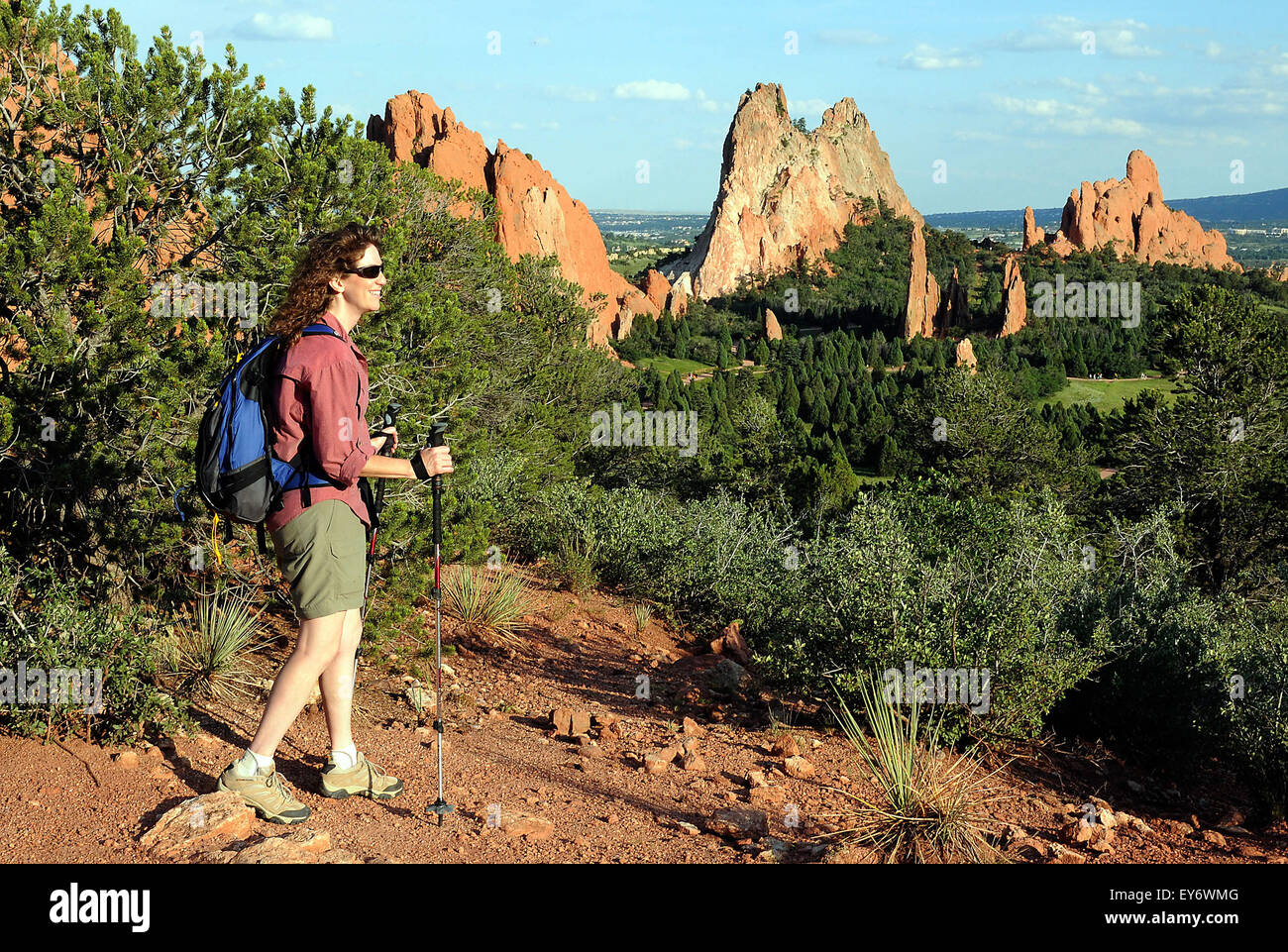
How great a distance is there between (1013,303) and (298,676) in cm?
8532

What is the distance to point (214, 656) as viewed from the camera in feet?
15.5

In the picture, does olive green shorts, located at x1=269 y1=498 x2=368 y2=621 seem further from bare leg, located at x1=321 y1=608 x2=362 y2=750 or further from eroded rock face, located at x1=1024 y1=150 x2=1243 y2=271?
eroded rock face, located at x1=1024 y1=150 x2=1243 y2=271

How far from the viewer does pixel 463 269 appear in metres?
13.7

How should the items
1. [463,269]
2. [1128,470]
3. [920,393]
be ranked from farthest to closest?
[920,393] < [1128,470] < [463,269]

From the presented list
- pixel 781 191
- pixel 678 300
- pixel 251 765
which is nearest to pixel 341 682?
pixel 251 765

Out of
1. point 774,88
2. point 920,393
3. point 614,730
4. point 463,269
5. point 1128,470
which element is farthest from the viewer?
point 774,88

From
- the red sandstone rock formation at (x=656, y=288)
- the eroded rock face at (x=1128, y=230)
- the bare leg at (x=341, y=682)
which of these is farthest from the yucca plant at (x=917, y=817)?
the eroded rock face at (x=1128, y=230)

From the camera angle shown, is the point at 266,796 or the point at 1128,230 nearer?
the point at 266,796

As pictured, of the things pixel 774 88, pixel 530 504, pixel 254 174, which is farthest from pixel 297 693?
pixel 774 88

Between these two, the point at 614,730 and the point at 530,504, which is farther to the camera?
the point at 530,504

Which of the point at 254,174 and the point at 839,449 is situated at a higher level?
the point at 254,174

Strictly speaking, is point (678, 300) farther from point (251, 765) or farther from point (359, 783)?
point (251, 765)
